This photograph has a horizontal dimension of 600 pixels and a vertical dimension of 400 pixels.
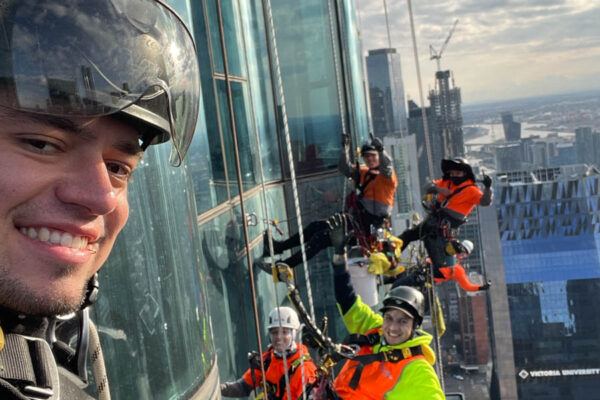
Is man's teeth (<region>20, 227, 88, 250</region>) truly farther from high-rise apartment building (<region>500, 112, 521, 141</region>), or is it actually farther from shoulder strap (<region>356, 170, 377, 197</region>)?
high-rise apartment building (<region>500, 112, 521, 141</region>)

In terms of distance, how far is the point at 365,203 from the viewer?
737 cm

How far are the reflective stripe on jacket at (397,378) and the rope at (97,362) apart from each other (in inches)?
98.6

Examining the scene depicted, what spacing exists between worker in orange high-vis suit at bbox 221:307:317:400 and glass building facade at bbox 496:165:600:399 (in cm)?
6535

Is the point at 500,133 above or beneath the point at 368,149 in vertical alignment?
beneath

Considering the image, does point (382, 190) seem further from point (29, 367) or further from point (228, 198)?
point (29, 367)

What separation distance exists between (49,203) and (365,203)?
647 centimetres

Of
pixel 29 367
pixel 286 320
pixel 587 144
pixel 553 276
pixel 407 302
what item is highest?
pixel 29 367

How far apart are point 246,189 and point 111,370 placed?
485cm

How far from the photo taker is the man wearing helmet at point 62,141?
3.23 ft

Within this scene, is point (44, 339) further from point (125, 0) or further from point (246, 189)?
point (246, 189)

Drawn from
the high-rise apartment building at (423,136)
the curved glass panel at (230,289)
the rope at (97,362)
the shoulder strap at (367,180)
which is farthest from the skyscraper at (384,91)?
the rope at (97,362)

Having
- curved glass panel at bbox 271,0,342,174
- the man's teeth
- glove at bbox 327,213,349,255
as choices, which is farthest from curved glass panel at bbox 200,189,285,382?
the man's teeth

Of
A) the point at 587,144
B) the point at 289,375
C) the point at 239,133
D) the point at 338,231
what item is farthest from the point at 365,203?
the point at 587,144

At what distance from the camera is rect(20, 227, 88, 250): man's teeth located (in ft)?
3.32
